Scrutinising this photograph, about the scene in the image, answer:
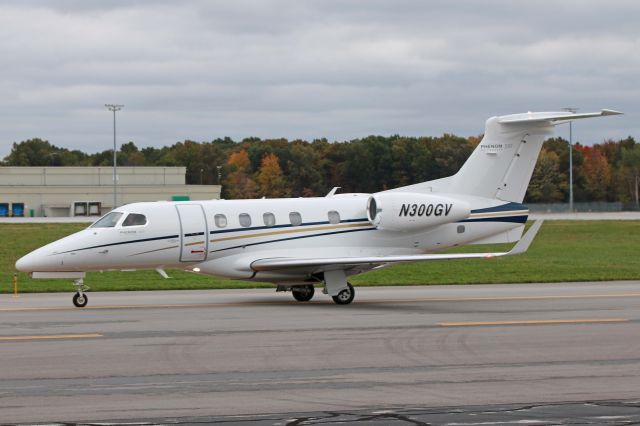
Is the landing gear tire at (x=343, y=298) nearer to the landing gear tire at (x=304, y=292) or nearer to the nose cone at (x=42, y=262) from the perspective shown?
the landing gear tire at (x=304, y=292)

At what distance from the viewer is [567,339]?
1883cm

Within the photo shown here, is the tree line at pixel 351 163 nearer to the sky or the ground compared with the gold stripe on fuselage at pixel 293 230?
nearer to the sky

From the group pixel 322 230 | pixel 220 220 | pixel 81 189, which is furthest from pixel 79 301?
pixel 81 189

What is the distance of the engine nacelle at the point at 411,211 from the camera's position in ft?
91.4

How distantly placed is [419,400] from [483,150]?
16.9 m

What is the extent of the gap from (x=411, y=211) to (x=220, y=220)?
4.88 meters

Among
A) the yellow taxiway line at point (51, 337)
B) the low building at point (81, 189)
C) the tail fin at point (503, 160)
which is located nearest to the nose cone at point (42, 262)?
the yellow taxiway line at point (51, 337)

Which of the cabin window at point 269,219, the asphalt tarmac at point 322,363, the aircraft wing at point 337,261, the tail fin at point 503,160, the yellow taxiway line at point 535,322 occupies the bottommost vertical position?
the asphalt tarmac at point 322,363

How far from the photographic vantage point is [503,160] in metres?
29.1

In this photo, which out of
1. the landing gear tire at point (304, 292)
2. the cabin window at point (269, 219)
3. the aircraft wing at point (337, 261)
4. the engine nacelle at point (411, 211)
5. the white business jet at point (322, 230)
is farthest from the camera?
the landing gear tire at point (304, 292)

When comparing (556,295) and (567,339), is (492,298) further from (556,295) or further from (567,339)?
(567,339)

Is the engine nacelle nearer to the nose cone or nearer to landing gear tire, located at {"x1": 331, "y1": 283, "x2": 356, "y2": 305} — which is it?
landing gear tire, located at {"x1": 331, "y1": 283, "x2": 356, "y2": 305}

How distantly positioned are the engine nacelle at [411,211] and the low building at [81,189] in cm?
6528

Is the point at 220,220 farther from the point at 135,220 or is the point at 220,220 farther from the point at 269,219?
the point at 135,220
